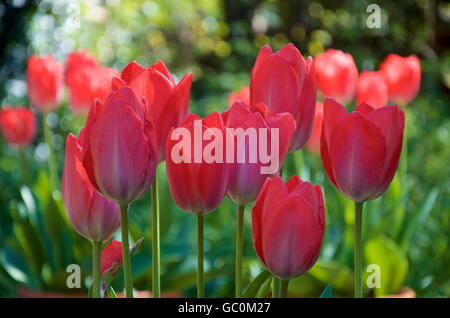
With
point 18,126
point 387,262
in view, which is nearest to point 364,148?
point 387,262

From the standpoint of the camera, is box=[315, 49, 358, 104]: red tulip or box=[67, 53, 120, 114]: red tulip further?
box=[315, 49, 358, 104]: red tulip

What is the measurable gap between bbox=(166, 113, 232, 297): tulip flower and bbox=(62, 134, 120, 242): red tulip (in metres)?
0.06

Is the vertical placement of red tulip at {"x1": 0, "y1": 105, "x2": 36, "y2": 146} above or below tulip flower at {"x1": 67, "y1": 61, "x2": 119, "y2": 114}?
below

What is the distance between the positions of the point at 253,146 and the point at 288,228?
2.6 inches

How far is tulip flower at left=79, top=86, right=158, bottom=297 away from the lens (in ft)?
1.19

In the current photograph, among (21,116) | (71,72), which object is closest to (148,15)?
(21,116)

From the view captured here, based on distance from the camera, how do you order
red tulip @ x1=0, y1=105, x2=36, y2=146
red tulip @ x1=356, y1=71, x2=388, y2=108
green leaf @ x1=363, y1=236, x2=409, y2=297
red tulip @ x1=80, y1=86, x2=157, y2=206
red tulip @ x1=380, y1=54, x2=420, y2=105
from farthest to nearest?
1. red tulip @ x1=0, y1=105, x2=36, y2=146
2. red tulip @ x1=380, y1=54, x2=420, y2=105
3. red tulip @ x1=356, y1=71, x2=388, y2=108
4. green leaf @ x1=363, y1=236, x2=409, y2=297
5. red tulip @ x1=80, y1=86, x2=157, y2=206

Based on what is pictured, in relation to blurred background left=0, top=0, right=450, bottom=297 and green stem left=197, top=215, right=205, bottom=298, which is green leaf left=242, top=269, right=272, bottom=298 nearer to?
green stem left=197, top=215, right=205, bottom=298

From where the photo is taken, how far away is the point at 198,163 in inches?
14.7

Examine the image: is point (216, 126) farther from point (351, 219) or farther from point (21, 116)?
point (21, 116)

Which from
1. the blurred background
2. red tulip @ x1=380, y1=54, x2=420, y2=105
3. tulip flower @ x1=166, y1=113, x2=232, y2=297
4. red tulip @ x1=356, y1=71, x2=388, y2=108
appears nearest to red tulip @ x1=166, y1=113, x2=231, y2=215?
tulip flower @ x1=166, y1=113, x2=232, y2=297

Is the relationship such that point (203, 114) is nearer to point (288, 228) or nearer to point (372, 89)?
point (372, 89)
